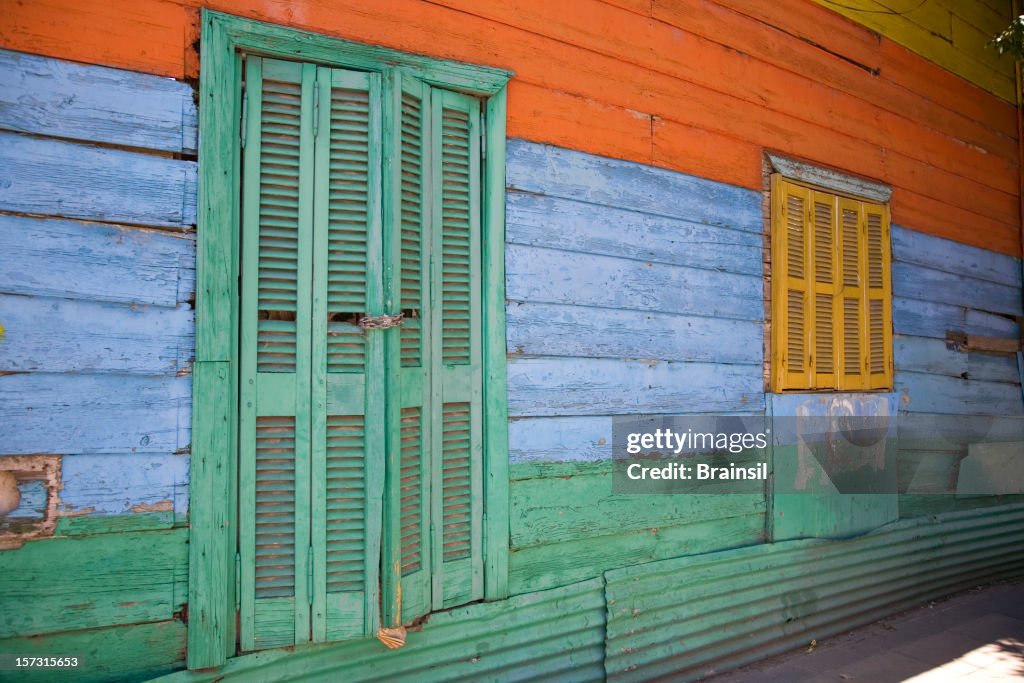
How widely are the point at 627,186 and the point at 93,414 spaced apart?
2382 mm

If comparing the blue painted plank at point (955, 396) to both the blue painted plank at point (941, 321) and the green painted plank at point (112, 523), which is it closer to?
→ the blue painted plank at point (941, 321)

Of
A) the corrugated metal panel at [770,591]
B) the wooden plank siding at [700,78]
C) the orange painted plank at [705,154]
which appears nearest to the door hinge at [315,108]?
the wooden plank siding at [700,78]

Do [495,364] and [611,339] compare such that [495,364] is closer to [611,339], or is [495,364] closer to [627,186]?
[611,339]

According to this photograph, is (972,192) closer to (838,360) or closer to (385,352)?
(838,360)

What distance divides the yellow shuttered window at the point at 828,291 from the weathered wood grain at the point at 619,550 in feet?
2.74

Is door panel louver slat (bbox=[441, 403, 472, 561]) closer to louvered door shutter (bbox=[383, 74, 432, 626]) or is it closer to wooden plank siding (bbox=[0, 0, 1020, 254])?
louvered door shutter (bbox=[383, 74, 432, 626])

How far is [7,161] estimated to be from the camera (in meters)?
2.01

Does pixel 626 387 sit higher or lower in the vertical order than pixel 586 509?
higher

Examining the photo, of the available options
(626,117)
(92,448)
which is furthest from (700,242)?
(92,448)

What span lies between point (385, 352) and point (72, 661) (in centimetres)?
133

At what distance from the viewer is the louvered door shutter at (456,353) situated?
105 inches

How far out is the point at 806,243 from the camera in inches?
156

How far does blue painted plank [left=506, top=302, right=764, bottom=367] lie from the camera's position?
294cm

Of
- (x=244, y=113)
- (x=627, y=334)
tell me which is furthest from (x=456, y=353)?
(x=244, y=113)
